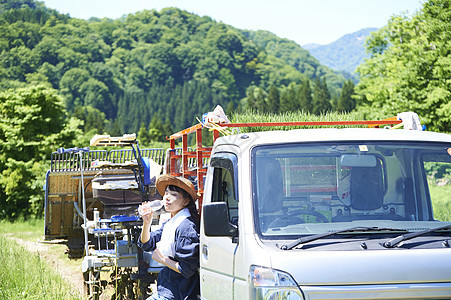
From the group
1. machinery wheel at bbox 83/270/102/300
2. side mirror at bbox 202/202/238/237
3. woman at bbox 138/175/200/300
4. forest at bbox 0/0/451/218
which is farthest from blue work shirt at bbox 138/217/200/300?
forest at bbox 0/0/451/218

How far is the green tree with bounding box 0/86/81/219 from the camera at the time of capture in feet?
101

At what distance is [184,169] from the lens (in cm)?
766

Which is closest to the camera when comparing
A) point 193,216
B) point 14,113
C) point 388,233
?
point 388,233

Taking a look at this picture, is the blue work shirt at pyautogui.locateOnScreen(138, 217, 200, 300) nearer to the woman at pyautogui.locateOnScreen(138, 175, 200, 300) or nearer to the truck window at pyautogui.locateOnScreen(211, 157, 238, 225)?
the woman at pyautogui.locateOnScreen(138, 175, 200, 300)

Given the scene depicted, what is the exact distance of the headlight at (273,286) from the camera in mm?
3773

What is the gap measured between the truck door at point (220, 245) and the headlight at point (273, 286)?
449 millimetres

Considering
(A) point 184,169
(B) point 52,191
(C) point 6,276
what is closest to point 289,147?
(A) point 184,169

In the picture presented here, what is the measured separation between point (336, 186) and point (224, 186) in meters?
0.94

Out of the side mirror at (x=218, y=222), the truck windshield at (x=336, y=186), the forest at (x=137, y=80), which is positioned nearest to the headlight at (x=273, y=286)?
the truck windshield at (x=336, y=186)

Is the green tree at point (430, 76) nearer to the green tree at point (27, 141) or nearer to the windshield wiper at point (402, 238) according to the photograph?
the green tree at point (27, 141)

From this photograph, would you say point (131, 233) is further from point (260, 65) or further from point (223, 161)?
point (260, 65)

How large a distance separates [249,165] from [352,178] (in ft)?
2.73

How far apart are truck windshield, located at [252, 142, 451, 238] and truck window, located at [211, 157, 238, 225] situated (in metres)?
0.41

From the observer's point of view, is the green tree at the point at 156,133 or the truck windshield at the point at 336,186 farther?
the green tree at the point at 156,133
